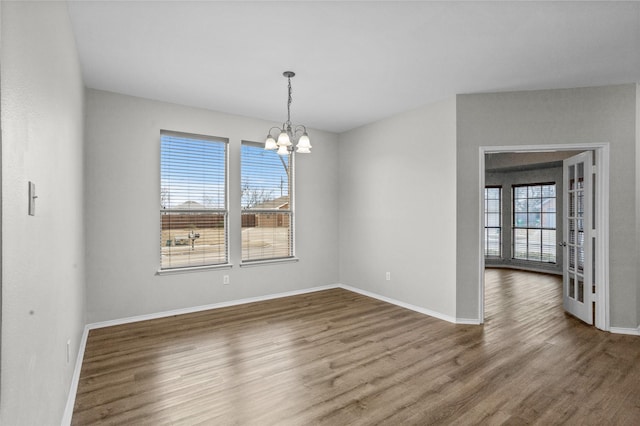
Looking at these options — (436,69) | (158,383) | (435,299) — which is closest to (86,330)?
(158,383)

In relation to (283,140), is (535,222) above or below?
below

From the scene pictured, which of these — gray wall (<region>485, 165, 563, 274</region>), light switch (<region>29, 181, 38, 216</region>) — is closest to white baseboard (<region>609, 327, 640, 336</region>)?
gray wall (<region>485, 165, 563, 274</region>)

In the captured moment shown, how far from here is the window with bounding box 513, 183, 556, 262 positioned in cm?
812

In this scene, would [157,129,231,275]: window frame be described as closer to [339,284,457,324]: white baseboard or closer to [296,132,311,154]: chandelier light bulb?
[296,132,311,154]: chandelier light bulb

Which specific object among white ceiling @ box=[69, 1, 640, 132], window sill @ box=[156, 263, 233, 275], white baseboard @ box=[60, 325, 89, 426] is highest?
white ceiling @ box=[69, 1, 640, 132]

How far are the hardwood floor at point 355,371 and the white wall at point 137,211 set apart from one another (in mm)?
363

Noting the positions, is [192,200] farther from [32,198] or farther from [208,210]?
[32,198]

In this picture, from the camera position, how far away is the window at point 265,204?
5.17m

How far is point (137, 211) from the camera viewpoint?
4.23 meters

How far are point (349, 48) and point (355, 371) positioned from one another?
289cm

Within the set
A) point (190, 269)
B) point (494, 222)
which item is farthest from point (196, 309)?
point (494, 222)

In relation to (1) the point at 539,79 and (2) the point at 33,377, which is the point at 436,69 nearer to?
(1) the point at 539,79

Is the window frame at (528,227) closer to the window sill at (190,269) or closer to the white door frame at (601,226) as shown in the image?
the white door frame at (601,226)

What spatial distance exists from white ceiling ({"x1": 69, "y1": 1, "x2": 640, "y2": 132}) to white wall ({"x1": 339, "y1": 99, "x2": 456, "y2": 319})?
660 mm
